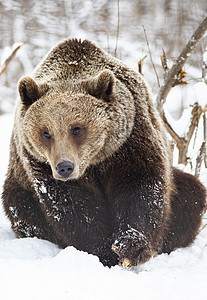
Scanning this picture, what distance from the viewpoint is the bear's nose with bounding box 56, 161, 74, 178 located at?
3.65 meters

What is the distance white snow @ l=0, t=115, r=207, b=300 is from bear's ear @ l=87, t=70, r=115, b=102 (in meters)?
1.48

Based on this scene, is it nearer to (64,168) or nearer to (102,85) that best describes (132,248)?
(64,168)

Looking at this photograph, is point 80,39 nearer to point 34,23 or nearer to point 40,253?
point 40,253

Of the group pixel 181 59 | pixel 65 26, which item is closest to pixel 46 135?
pixel 181 59

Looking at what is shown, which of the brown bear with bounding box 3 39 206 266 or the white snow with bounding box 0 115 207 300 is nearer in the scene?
the white snow with bounding box 0 115 207 300

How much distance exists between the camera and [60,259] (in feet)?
11.6

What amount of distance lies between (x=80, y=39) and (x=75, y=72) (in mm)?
523

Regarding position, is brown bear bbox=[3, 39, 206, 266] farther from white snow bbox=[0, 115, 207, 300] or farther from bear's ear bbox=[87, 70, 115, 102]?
white snow bbox=[0, 115, 207, 300]

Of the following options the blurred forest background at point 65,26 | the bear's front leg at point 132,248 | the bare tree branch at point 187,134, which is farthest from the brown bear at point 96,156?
the blurred forest background at point 65,26

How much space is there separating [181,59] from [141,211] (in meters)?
3.04

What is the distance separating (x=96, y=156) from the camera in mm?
4312

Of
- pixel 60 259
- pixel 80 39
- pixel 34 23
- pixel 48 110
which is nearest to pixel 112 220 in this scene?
pixel 60 259

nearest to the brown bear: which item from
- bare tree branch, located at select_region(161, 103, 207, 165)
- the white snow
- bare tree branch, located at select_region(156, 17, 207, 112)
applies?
the white snow

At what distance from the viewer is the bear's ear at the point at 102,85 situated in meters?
4.10
